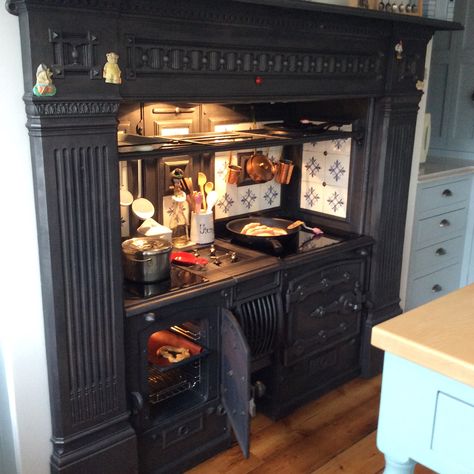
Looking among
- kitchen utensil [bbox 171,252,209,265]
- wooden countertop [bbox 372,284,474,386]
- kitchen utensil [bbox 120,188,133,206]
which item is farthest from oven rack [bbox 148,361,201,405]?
wooden countertop [bbox 372,284,474,386]

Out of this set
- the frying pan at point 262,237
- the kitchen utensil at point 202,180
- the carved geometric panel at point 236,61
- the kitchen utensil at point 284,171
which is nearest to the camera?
the carved geometric panel at point 236,61

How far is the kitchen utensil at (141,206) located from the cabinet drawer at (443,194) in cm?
152

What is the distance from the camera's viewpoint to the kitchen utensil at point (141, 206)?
225 cm

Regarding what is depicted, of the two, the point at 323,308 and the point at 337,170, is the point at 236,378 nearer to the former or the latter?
the point at 323,308

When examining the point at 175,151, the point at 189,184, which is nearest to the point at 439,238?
the point at 189,184

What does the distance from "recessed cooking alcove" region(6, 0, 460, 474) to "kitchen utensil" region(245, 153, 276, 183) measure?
0.69ft

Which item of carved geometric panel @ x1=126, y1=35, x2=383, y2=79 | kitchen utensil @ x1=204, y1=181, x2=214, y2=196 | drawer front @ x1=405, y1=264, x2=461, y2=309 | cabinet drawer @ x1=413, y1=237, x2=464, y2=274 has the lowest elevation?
drawer front @ x1=405, y1=264, x2=461, y2=309

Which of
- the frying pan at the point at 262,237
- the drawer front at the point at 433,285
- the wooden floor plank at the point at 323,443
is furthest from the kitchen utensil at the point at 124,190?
the drawer front at the point at 433,285

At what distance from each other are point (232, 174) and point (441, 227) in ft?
4.50

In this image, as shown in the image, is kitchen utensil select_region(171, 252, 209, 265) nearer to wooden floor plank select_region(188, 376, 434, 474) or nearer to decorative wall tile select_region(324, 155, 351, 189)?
wooden floor plank select_region(188, 376, 434, 474)

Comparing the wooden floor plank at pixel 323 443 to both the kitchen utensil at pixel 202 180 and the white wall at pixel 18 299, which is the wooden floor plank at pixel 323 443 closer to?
the white wall at pixel 18 299

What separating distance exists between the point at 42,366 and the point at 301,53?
1.39 meters

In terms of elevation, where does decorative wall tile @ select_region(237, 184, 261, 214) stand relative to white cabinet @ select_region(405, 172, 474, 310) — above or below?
above

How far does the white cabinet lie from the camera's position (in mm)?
3125
